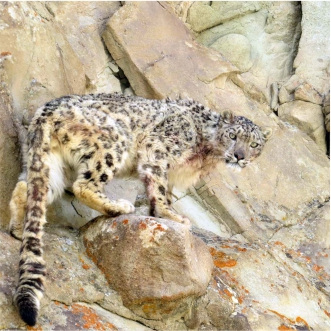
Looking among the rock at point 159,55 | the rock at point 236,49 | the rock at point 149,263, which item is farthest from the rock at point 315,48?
the rock at point 149,263

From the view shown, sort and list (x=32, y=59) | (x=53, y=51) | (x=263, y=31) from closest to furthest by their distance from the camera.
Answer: (x=32, y=59) → (x=53, y=51) → (x=263, y=31)

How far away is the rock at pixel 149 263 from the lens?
5.00m

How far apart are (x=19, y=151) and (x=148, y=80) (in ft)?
8.84

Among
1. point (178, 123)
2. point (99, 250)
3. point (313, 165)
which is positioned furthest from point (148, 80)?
point (99, 250)

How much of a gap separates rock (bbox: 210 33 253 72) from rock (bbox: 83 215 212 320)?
16.1 ft

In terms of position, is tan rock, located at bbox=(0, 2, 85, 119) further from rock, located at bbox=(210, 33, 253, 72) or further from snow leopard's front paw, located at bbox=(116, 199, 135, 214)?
rock, located at bbox=(210, 33, 253, 72)

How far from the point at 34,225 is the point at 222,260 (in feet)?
7.82

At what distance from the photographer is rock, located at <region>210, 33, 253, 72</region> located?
9.44 m

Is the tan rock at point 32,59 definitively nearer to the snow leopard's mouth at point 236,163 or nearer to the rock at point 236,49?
the snow leopard's mouth at point 236,163

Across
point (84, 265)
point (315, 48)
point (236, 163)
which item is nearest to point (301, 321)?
point (236, 163)

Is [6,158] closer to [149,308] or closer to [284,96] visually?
[149,308]

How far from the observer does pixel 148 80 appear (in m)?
7.90

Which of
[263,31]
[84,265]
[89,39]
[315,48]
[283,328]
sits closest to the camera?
[84,265]

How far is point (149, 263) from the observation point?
502 centimetres
